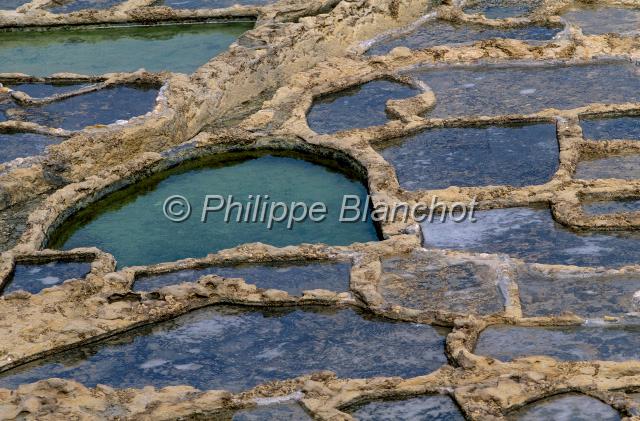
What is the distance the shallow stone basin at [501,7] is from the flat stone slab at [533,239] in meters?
4.74

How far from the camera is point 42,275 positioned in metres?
8.09

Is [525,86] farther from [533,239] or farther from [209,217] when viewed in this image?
[209,217]

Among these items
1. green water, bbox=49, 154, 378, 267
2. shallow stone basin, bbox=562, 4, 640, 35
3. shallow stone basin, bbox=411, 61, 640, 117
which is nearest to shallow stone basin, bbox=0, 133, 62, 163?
green water, bbox=49, 154, 378, 267

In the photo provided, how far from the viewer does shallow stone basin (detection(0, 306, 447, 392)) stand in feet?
22.1

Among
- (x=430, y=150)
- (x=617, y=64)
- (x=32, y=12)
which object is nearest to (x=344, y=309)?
(x=430, y=150)

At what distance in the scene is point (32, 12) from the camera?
1344cm

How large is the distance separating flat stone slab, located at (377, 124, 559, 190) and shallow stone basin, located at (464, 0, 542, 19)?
10.6 feet

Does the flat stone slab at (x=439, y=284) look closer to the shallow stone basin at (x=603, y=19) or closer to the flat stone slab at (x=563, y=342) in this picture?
the flat stone slab at (x=563, y=342)

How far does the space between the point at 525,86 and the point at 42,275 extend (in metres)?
4.78

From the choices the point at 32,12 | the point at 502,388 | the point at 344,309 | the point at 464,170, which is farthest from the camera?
the point at 32,12

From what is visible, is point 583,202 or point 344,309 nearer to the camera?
point 344,309

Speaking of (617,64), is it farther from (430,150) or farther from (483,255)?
(483,255)

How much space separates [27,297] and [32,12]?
6.58 metres

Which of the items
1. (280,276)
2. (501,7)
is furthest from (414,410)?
(501,7)
